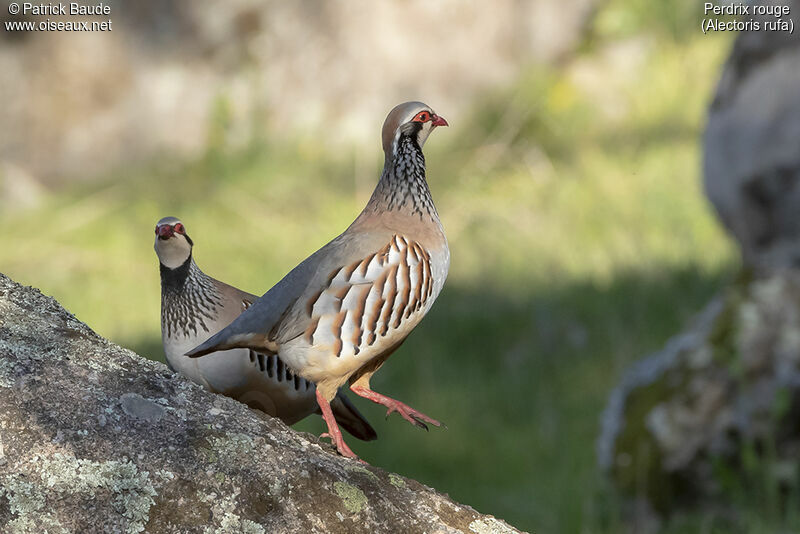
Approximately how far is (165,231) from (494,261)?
619cm

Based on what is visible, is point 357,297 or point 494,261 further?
point 494,261

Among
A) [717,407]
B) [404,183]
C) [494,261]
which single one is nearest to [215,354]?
[404,183]

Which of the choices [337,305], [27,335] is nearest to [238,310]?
[337,305]

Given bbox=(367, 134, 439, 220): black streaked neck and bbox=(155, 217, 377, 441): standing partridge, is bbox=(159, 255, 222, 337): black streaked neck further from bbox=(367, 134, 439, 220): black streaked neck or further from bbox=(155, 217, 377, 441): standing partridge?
bbox=(367, 134, 439, 220): black streaked neck

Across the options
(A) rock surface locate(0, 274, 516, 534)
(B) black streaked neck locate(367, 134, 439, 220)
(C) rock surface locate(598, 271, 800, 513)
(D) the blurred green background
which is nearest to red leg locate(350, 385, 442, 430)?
(A) rock surface locate(0, 274, 516, 534)

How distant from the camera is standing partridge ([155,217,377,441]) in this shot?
5.48ft

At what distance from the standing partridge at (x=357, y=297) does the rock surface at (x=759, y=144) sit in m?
5.22

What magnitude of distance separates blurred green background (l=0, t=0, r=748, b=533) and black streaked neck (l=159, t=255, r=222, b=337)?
1891 mm

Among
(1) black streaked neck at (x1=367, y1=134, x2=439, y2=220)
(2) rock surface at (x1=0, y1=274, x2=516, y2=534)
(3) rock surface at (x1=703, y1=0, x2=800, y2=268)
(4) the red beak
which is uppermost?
(3) rock surface at (x1=703, y1=0, x2=800, y2=268)

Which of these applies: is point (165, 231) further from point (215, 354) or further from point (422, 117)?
point (422, 117)

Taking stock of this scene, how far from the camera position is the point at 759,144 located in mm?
6637

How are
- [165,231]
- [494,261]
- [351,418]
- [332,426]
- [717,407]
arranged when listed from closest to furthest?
[165,231] → [332,426] → [351,418] → [717,407] → [494,261]

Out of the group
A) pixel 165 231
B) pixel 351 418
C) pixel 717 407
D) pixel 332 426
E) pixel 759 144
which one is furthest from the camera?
pixel 759 144

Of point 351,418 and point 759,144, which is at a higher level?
point 759,144
